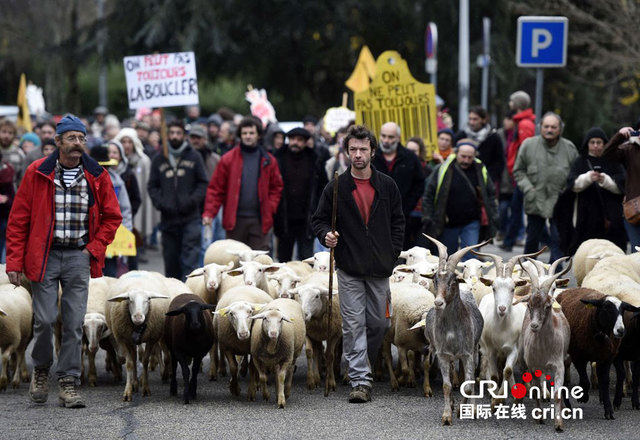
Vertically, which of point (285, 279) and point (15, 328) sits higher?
point (285, 279)

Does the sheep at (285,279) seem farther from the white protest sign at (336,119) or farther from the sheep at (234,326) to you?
the white protest sign at (336,119)

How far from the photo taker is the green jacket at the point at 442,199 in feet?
44.2

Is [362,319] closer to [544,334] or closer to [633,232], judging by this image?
[544,334]

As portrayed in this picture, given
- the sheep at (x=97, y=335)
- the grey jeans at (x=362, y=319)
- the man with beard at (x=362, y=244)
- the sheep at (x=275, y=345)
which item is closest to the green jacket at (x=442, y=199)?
the man with beard at (x=362, y=244)

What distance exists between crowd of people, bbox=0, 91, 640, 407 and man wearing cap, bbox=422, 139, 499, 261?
0.05ft

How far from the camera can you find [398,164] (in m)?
13.7

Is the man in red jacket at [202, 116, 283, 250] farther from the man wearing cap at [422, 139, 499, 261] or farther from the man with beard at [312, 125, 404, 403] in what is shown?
the man with beard at [312, 125, 404, 403]

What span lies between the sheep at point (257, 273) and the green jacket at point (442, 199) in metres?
2.14

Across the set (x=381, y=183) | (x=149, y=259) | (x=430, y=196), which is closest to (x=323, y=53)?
(x=149, y=259)

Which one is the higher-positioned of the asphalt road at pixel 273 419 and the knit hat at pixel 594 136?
the knit hat at pixel 594 136

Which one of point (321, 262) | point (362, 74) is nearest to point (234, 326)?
point (321, 262)

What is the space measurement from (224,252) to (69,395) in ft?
13.2

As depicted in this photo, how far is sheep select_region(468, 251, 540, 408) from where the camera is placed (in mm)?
9734

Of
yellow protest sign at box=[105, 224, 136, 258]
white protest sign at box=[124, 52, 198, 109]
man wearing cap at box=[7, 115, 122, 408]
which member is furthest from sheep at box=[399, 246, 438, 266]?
white protest sign at box=[124, 52, 198, 109]
